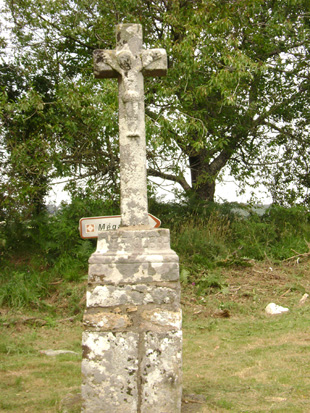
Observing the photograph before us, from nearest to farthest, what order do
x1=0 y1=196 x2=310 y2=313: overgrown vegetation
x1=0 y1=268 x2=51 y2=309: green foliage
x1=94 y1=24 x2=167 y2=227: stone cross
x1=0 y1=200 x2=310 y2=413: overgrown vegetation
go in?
x1=94 y1=24 x2=167 y2=227: stone cross → x1=0 y1=200 x2=310 y2=413: overgrown vegetation → x1=0 y1=268 x2=51 y2=309: green foliage → x1=0 y1=196 x2=310 y2=313: overgrown vegetation

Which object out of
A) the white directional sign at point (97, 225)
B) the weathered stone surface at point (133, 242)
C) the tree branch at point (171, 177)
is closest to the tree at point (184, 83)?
the tree branch at point (171, 177)

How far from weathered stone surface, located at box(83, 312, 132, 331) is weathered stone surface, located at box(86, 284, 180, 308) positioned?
8cm

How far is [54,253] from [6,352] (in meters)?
3.51

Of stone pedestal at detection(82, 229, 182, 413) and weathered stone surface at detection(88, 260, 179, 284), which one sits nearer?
stone pedestal at detection(82, 229, 182, 413)

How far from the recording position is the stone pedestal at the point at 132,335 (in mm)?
3629

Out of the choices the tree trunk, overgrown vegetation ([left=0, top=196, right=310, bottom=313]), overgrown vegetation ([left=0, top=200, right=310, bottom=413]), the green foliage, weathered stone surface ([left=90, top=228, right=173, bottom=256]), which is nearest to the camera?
weathered stone surface ([left=90, top=228, right=173, bottom=256])

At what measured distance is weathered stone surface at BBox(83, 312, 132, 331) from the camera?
145 inches

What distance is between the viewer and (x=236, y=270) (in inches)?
356

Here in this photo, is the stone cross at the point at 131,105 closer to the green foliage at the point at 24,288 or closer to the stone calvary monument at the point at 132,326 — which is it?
the stone calvary monument at the point at 132,326

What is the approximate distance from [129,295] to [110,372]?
1.97 ft

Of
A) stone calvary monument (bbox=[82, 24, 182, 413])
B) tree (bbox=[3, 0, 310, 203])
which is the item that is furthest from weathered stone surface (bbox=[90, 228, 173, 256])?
tree (bbox=[3, 0, 310, 203])

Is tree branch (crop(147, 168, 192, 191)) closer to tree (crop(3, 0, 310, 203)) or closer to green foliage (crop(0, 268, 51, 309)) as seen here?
tree (crop(3, 0, 310, 203))

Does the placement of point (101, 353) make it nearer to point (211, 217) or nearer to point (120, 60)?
point (120, 60)

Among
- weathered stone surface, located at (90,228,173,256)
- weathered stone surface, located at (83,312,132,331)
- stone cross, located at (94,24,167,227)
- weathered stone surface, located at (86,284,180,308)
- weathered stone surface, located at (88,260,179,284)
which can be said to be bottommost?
weathered stone surface, located at (83,312,132,331)
